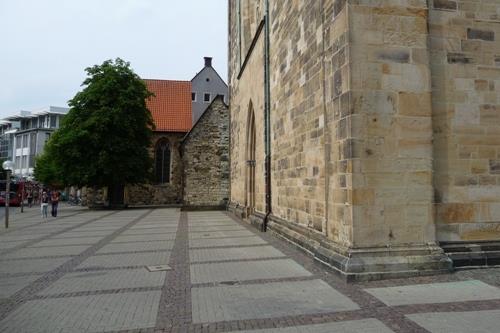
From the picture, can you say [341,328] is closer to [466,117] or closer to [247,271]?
[247,271]

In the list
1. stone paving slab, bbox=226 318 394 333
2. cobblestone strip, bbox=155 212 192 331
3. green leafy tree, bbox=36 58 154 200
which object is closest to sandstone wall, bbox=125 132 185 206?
green leafy tree, bbox=36 58 154 200

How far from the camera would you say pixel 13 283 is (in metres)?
6.57

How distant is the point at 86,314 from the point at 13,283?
250cm

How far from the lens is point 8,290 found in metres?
6.12

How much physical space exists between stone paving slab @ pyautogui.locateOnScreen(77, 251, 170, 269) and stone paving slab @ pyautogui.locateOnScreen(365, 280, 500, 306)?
4283 mm

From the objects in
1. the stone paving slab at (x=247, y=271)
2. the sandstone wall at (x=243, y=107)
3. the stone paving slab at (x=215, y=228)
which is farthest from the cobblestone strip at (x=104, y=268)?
the sandstone wall at (x=243, y=107)

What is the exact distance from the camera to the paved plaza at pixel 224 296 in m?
4.44

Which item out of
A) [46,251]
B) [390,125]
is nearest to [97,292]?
[46,251]

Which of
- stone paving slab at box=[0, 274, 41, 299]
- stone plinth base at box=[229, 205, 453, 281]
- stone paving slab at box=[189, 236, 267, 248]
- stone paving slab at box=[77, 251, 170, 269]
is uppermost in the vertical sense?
stone plinth base at box=[229, 205, 453, 281]

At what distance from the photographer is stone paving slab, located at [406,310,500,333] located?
416cm

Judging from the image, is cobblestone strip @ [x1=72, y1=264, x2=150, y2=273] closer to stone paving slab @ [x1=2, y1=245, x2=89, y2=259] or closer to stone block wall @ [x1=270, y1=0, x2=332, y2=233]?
stone paving slab @ [x1=2, y1=245, x2=89, y2=259]

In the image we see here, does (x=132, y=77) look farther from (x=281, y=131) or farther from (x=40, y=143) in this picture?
(x=40, y=143)

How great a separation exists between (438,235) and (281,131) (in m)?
5.77

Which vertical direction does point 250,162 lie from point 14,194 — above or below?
above
